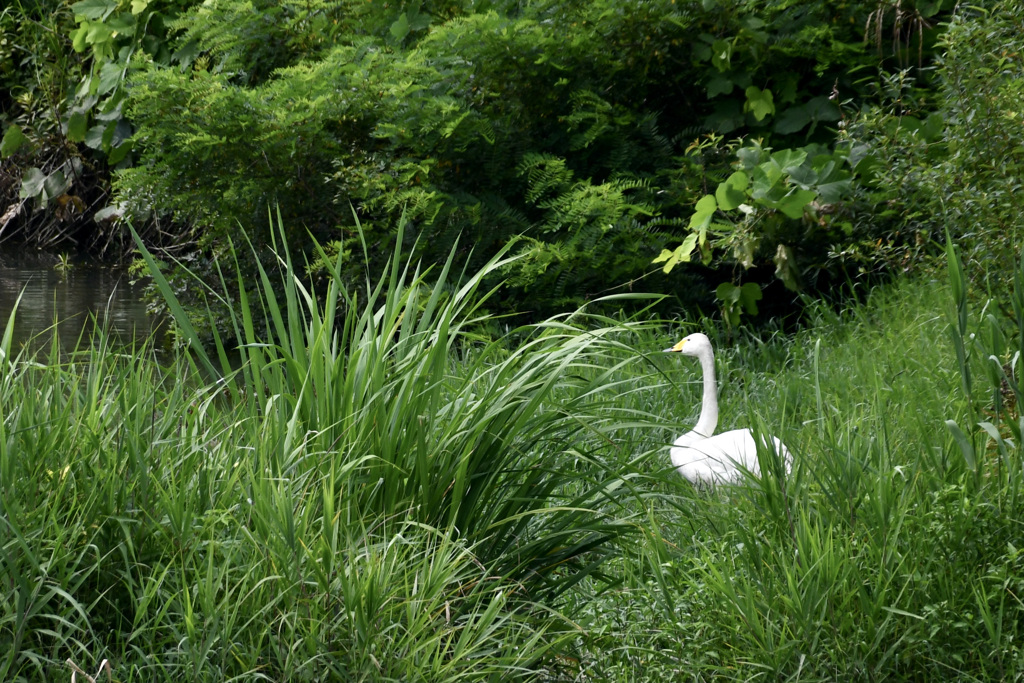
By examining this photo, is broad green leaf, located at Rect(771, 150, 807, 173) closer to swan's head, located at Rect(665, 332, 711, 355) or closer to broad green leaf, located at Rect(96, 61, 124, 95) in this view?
swan's head, located at Rect(665, 332, 711, 355)

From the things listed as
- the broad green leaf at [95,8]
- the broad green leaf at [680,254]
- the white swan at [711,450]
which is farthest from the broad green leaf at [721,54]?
the broad green leaf at [95,8]

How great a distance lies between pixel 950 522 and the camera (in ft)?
8.82

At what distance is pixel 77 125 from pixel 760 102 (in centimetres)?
546

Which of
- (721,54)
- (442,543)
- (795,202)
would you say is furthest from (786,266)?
(442,543)

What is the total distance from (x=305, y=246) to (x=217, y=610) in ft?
15.0

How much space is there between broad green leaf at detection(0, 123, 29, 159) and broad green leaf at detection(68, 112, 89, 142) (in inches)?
32.1

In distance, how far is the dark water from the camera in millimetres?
6840

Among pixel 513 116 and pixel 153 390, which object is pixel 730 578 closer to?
pixel 153 390

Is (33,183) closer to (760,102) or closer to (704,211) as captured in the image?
(760,102)

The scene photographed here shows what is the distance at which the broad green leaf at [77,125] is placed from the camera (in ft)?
28.8

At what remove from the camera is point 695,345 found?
4.46m

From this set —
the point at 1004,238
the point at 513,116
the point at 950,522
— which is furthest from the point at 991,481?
the point at 513,116

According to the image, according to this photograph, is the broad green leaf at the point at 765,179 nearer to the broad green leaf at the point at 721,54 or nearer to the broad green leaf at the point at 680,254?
the broad green leaf at the point at 680,254

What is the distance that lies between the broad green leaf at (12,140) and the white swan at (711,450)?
23.8 feet
